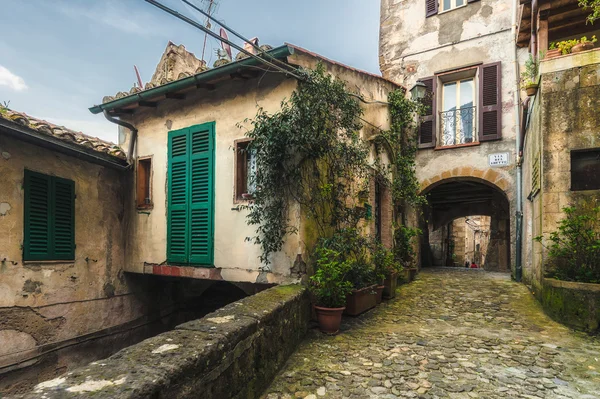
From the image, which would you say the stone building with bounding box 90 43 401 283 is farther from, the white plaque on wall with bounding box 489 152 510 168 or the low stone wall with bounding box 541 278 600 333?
the white plaque on wall with bounding box 489 152 510 168

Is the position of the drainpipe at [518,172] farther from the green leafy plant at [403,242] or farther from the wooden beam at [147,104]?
the wooden beam at [147,104]

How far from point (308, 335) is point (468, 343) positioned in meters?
1.89

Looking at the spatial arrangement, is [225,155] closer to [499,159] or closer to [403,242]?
[403,242]

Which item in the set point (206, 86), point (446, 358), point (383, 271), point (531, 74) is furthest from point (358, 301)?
point (531, 74)

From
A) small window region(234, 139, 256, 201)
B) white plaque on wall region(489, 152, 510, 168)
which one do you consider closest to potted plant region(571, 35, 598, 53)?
white plaque on wall region(489, 152, 510, 168)

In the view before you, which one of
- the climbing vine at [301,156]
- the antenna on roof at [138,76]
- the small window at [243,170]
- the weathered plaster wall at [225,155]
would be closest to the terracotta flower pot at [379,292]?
the climbing vine at [301,156]

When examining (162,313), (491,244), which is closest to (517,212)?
(491,244)

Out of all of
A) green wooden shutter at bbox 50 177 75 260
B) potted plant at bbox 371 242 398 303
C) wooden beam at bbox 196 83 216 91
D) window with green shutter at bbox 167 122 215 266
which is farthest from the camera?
potted plant at bbox 371 242 398 303

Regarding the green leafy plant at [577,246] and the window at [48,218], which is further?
the window at [48,218]

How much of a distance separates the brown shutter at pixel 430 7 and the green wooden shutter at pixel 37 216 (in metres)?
9.96

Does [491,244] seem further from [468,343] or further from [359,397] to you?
[359,397]

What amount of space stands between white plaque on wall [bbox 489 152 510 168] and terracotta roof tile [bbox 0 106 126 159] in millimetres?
8414

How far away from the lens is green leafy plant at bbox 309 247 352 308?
4336mm

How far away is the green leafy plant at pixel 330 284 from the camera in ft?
14.2
